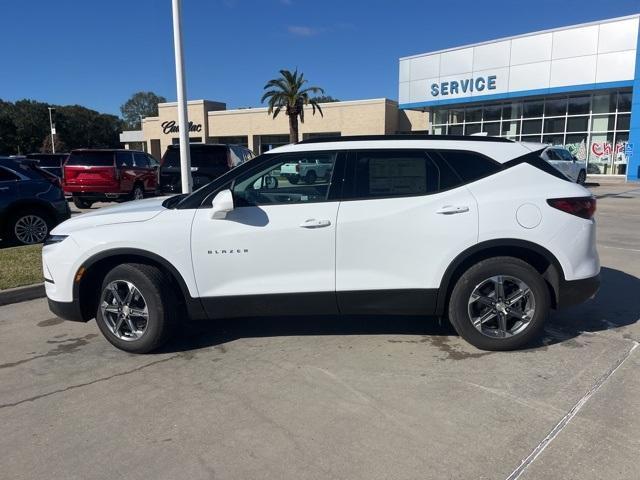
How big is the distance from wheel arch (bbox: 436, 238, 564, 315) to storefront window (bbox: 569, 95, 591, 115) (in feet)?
97.0

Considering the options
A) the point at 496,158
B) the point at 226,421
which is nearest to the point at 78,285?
the point at 226,421

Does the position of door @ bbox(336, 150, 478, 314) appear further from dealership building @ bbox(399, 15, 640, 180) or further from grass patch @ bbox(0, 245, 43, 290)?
dealership building @ bbox(399, 15, 640, 180)

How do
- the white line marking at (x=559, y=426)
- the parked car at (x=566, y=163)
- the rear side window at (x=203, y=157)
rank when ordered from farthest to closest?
the parked car at (x=566, y=163) → the rear side window at (x=203, y=157) → the white line marking at (x=559, y=426)

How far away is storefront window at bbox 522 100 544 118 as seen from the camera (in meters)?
31.4

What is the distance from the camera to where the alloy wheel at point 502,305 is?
4.32 meters

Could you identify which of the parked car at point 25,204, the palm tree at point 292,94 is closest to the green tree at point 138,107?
the palm tree at point 292,94

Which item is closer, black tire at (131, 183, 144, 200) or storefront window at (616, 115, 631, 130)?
black tire at (131, 183, 144, 200)

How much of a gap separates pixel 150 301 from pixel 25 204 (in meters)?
6.46

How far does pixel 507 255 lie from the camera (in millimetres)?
4383

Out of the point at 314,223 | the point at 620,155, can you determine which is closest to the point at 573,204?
the point at 314,223

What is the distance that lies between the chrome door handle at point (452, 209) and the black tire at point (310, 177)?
106 cm

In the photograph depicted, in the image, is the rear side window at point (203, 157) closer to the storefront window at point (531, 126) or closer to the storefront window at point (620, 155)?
the storefront window at point (531, 126)

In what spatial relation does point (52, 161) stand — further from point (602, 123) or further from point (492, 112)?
point (602, 123)

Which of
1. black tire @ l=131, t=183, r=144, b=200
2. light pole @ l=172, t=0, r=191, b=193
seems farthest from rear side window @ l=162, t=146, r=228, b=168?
light pole @ l=172, t=0, r=191, b=193
